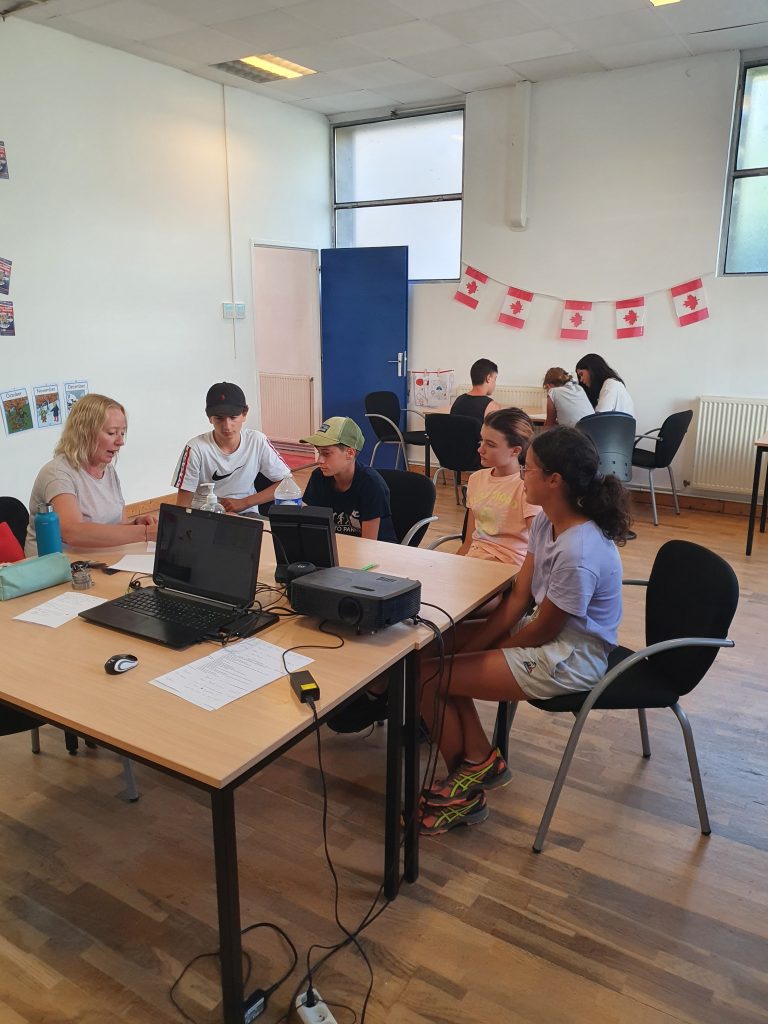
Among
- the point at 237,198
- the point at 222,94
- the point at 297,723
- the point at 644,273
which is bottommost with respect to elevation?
the point at 297,723

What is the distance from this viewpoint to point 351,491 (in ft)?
9.11

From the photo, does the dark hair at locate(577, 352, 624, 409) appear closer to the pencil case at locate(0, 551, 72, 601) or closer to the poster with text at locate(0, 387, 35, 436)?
the poster with text at locate(0, 387, 35, 436)

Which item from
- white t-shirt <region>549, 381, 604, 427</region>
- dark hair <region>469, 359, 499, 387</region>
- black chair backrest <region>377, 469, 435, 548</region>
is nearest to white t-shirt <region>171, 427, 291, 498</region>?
black chair backrest <region>377, 469, 435, 548</region>

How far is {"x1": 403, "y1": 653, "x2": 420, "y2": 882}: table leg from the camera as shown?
188 centimetres

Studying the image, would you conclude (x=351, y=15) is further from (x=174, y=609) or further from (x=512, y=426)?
(x=174, y=609)

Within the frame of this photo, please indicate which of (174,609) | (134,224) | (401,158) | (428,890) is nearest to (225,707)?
(174,609)

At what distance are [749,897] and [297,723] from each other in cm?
134

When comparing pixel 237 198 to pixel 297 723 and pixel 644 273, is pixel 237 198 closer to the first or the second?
pixel 644 273

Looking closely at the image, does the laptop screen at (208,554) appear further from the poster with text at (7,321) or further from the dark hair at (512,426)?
the poster with text at (7,321)

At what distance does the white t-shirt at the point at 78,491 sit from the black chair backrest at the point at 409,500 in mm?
1066

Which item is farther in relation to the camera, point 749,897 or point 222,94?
point 222,94

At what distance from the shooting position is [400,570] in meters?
2.30

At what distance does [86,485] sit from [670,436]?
4148 millimetres

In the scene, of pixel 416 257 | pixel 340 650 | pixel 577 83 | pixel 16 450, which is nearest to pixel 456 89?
pixel 577 83
